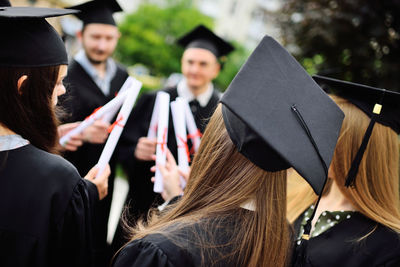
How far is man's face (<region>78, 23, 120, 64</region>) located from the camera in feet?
11.9

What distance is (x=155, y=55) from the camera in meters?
26.4

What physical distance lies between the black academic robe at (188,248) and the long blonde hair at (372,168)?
2.77ft

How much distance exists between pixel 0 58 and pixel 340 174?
1.71m

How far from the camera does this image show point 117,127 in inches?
87.1

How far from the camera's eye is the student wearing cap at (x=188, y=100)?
350 cm

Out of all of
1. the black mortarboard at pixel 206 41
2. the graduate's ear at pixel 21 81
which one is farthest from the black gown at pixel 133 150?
the graduate's ear at pixel 21 81

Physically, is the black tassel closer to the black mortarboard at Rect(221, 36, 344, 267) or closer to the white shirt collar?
the black mortarboard at Rect(221, 36, 344, 267)

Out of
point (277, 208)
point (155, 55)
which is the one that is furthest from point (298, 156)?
point (155, 55)

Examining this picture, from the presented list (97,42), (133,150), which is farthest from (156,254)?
(97,42)

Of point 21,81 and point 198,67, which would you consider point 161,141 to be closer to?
point 21,81

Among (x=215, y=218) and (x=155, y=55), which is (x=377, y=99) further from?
(x=155, y=55)

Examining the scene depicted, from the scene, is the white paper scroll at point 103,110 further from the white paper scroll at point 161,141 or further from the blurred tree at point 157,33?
the blurred tree at point 157,33

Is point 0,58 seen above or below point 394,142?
below

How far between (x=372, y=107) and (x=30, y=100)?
167 centimetres
